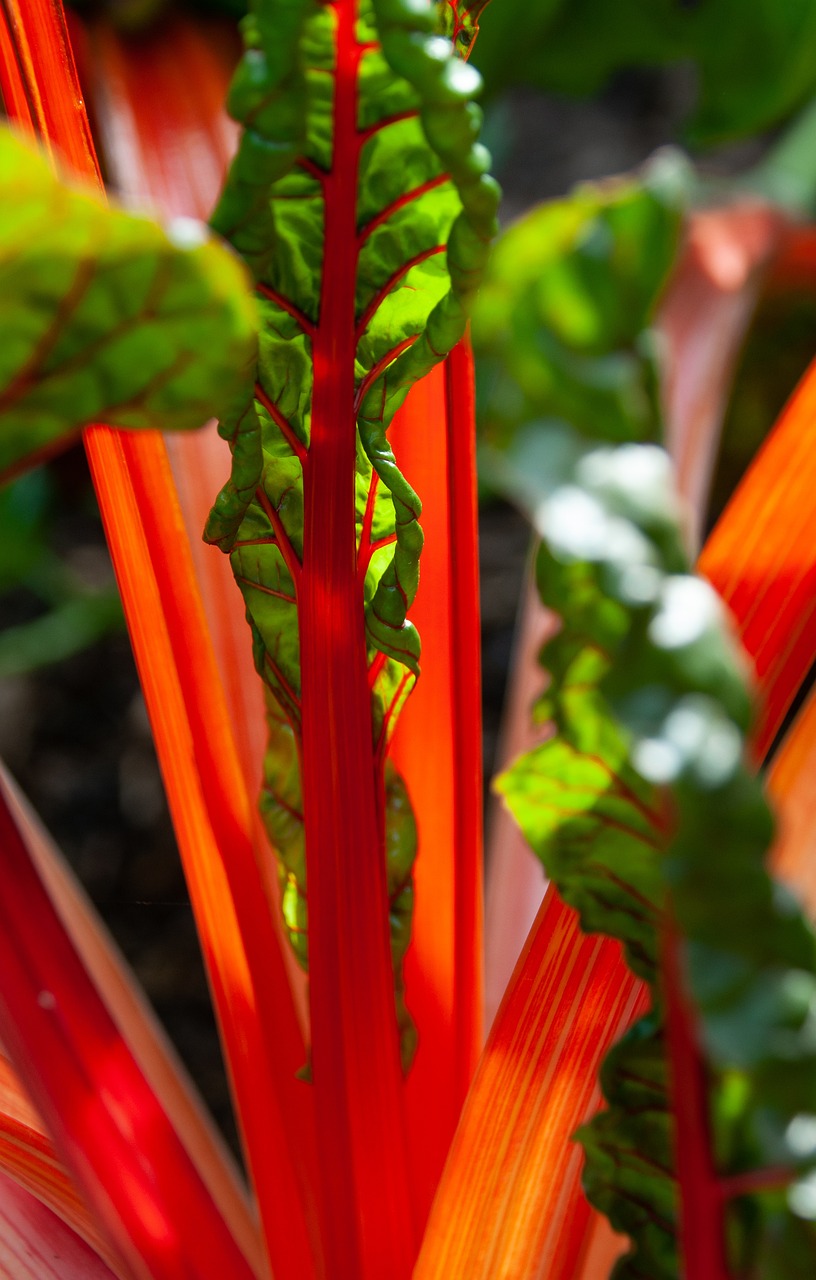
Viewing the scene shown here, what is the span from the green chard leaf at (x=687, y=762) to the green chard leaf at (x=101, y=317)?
0.25 feet

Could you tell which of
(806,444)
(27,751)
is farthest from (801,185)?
(27,751)

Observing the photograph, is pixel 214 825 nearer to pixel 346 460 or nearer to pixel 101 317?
pixel 346 460

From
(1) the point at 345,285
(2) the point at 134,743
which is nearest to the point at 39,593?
(2) the point at 134,743

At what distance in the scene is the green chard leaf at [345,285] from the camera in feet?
1.20

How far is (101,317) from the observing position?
333mm

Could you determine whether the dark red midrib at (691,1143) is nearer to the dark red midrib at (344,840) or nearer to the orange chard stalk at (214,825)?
the dark red midrib at (344,840)

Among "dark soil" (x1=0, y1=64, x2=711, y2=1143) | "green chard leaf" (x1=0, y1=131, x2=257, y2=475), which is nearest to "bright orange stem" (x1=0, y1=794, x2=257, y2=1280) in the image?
"green chard leaf" (x1=0, y1=131, x2=257, y2=475)

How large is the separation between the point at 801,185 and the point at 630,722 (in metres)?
1.47

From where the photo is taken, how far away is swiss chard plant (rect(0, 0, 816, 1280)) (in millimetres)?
297

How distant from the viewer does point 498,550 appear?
5.34 ft

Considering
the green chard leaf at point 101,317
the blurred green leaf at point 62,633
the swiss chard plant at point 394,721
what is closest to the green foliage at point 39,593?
the blurred green leaf at point 62,633

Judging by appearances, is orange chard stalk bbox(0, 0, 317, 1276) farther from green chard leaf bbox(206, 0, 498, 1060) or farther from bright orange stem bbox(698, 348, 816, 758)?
bright orange stem bbox(698, 348, 816, 758)

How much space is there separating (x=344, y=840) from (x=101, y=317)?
267 millimetres

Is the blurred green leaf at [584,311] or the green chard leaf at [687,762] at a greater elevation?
the blurred green leaf at [584,311]
